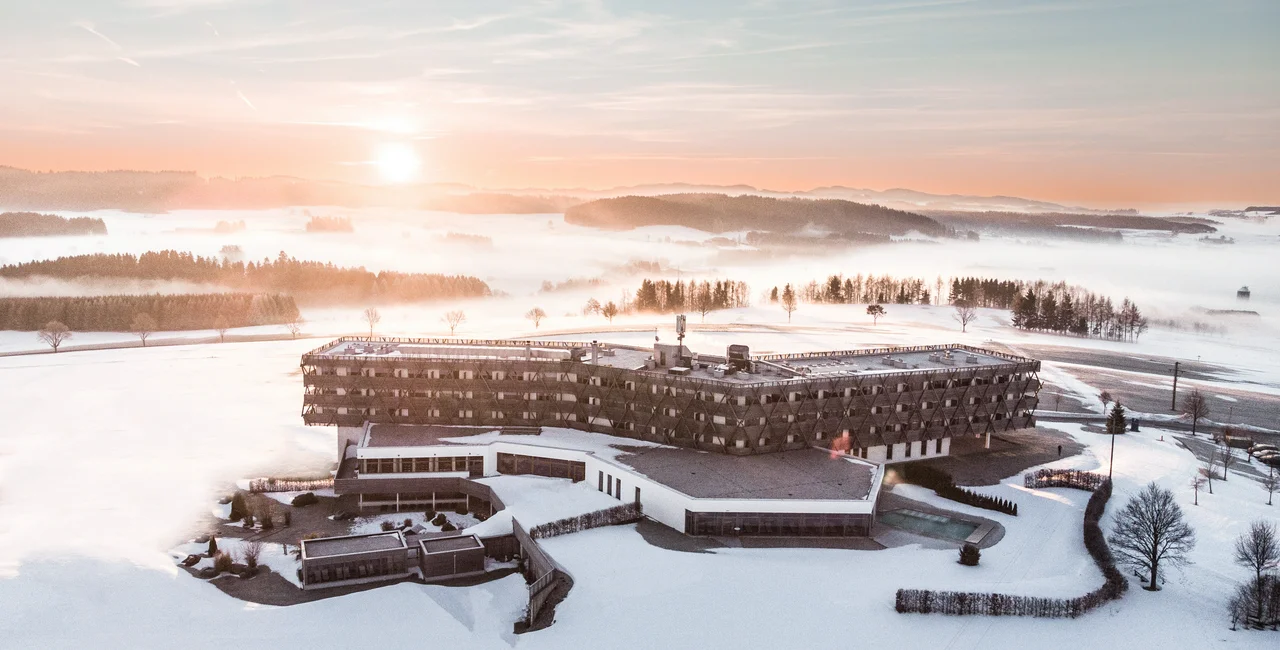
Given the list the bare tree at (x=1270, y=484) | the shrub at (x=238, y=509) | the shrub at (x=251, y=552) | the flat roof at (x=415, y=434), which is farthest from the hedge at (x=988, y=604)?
the shrub at (x=238, y=509)

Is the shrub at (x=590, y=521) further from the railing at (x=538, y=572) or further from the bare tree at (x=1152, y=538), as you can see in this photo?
the bare tree at (x=1152, y=538)

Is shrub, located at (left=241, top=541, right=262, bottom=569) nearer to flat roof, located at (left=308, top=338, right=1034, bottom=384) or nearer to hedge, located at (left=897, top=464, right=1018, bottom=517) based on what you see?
flat roof, located at (left=308, top=338, right=1034, bottom=384)

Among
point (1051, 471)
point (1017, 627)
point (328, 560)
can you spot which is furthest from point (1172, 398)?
point (328, 560)

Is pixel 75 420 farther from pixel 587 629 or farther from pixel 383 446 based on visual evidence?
pixel 587 629

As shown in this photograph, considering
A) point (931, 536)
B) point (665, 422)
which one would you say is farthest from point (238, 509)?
point (931, 536)

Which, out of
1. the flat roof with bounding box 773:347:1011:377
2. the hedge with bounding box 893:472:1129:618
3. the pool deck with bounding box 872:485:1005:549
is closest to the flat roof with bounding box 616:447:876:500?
the pool deck with bounding box 872:485:1005:549
